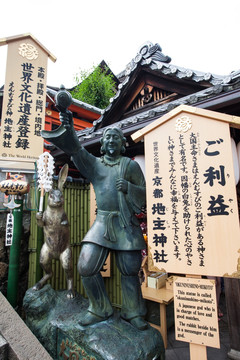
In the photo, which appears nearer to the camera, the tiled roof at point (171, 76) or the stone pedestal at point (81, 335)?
the stone pedestal at point (81, 335)

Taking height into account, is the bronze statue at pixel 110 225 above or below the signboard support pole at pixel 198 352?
above

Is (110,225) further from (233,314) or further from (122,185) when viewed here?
(233,314)

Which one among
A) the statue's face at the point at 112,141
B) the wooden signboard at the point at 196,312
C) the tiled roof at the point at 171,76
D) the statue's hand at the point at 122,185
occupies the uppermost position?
the tiled roof at the point at 171,76

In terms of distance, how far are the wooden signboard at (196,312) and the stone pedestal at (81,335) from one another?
453mm

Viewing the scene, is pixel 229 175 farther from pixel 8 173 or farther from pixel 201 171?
pixel 8 173

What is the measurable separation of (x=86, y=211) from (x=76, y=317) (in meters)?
2.92

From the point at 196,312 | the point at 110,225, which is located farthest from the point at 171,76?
the point at 196,312

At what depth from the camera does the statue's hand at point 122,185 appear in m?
2.81

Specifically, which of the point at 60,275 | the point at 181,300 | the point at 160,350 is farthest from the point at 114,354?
the point at 60,275

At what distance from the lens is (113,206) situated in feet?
9.54

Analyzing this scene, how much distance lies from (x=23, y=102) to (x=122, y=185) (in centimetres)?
344

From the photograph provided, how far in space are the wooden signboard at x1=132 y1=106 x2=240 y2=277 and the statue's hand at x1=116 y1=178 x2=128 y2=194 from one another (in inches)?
12.1

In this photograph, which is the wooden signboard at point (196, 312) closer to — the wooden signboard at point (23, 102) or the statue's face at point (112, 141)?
the statue's face at point (112, 141)

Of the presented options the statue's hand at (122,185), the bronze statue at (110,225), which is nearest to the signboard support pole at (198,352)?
the bronze statue at (110,225)
